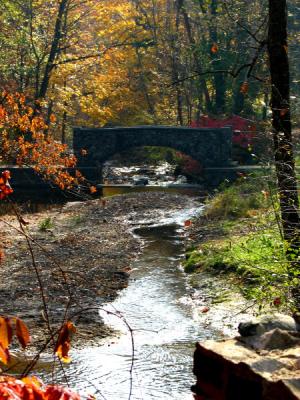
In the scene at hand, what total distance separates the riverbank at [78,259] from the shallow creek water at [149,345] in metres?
0.51

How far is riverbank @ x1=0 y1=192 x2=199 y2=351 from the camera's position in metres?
15.6

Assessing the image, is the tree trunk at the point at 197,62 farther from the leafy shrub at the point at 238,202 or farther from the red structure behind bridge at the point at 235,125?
the leafy shrub at the point at 238,202

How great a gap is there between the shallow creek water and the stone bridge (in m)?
21.5

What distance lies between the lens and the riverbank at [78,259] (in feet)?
51.3

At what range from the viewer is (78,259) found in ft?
70.9

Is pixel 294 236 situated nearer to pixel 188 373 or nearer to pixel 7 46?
pixel 188 373

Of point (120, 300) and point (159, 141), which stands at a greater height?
point (159, 141)

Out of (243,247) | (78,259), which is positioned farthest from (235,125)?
(243,247)

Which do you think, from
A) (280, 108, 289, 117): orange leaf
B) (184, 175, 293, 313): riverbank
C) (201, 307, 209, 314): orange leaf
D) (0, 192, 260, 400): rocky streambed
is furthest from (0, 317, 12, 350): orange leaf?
(201, 307, 209, 314): orange leaf

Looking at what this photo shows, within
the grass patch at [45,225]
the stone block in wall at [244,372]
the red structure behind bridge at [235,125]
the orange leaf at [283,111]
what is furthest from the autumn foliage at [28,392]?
the red structure behind bridge at [235,125]

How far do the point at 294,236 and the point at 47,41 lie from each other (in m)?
30.2

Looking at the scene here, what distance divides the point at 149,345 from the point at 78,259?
8044mm

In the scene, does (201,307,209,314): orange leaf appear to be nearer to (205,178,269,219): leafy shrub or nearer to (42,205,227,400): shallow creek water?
(42,205,227,400): shallow creek water

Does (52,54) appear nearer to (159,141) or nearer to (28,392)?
(159,141)
